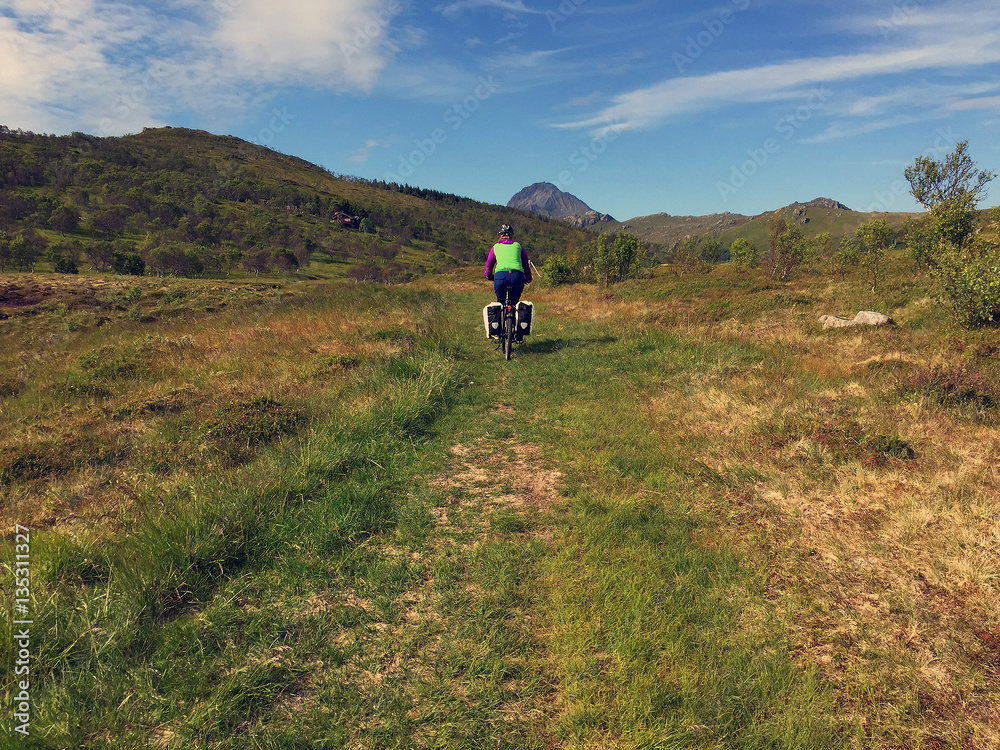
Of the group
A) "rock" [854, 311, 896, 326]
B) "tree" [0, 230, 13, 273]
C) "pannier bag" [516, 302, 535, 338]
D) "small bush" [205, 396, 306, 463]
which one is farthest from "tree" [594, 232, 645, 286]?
"tree" [0, 230, 13, 273]

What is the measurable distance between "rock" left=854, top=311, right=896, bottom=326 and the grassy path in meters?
6.70

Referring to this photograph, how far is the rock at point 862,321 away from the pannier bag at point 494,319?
8800 millimetres

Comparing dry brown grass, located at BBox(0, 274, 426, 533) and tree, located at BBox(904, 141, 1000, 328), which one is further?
tree, located at BBox(904, 141, 1000, 328)

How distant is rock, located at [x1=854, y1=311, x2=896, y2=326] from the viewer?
11.6 metres

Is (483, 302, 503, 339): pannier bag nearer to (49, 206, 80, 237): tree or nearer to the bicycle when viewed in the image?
the bicycle

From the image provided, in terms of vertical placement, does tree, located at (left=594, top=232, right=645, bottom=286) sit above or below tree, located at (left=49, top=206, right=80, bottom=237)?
below

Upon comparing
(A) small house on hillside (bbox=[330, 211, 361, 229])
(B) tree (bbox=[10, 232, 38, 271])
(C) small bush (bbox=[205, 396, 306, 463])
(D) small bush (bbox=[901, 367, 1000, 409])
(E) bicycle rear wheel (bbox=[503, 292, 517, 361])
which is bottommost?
(C) small bush (bbox=[205, 396, 306, 463])

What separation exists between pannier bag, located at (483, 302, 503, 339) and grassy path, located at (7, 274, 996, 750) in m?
4.74

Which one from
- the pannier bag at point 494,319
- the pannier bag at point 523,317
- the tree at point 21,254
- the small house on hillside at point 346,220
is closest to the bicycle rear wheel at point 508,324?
the pannier bag at point 494,319

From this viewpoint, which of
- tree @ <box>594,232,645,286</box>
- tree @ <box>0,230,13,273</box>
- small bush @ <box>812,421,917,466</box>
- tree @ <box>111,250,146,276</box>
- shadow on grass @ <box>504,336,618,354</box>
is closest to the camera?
small bush @ <box>812,421,917,466</box>

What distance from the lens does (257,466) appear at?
515 cm

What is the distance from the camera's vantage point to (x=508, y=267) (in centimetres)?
1086

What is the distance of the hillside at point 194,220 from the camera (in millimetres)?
82125

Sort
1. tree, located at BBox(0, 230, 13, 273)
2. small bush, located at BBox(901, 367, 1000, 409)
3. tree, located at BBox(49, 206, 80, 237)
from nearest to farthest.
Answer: small bush, located at BBox(901, 367, 1000, 409) < tree, located at BBox(0, 230, 13, 273) < tree, located at BBox(49, 206, 80, 237)
